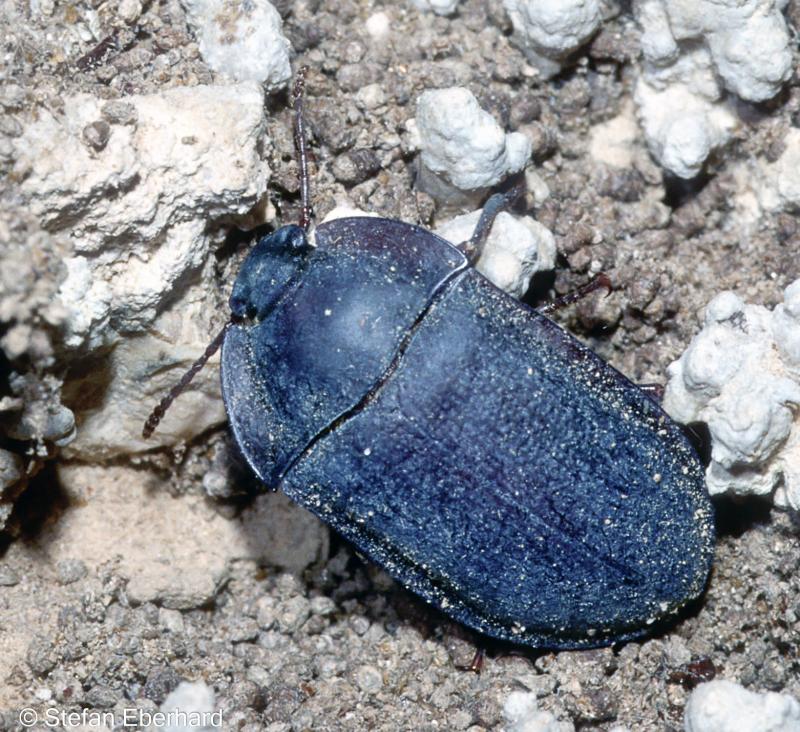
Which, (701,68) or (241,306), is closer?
(241,306)

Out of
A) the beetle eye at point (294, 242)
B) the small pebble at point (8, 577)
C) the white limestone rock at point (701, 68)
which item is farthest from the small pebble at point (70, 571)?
the white limestone rock at point (701, 68)

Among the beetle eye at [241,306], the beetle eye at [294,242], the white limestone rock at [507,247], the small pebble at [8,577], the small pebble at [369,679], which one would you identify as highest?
the beetle eye at [294,242]

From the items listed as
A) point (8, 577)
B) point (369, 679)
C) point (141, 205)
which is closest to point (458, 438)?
point (369, 679)

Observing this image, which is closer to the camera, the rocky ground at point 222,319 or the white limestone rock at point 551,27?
the rocky ground at point 222,319

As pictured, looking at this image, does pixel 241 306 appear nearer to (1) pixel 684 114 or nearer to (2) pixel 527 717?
(2) pixel 527 717

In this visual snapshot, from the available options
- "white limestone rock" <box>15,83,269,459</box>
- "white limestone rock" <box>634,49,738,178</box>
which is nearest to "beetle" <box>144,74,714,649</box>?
"white limestone rock" <box>15,83,269,459</box>

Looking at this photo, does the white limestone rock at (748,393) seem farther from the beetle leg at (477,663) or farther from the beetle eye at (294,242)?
the beetle eye at (294,242)
